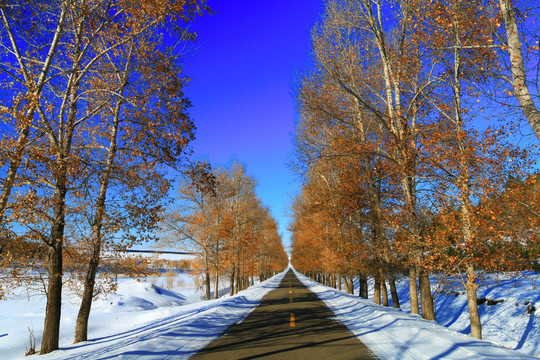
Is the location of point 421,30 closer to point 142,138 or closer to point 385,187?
point 385,187

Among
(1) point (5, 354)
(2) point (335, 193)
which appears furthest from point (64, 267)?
(2) point (335, 193)

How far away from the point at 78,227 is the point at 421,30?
13.1 meters

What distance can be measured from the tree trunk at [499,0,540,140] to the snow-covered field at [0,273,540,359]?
4553 mm

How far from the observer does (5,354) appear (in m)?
11.0

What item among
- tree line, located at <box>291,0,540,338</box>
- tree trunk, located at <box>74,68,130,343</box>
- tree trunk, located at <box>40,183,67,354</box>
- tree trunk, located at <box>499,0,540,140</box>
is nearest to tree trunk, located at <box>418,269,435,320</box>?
tree line, located at <box>291,0,540,338</box>

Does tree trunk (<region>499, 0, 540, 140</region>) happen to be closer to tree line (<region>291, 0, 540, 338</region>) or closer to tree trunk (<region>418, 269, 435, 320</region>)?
tree line (<region>291, 0, 540, 338</region>)

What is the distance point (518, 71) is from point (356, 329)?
744 cm

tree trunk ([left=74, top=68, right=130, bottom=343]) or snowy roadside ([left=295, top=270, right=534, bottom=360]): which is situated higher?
tree trunk ([left=74, top=68, right=130, bottom=343])

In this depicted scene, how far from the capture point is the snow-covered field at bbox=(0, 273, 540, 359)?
6.26 meters

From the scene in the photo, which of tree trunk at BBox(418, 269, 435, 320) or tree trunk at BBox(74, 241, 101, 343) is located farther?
tree trunk at BBox(418, 269, 435, 320)

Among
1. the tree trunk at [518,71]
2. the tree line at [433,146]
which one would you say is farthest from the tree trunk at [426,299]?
the tree trunk at [518,71]

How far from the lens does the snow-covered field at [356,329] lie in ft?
20.5

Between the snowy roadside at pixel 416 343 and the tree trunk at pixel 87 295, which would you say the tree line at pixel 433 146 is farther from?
the tree trunk at pixel 87 295

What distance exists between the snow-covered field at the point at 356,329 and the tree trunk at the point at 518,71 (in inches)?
179
